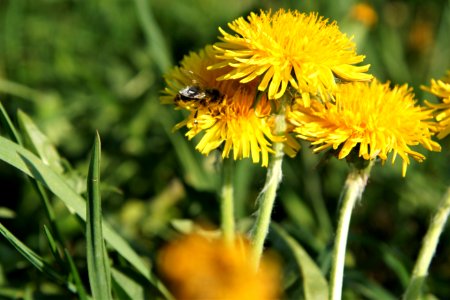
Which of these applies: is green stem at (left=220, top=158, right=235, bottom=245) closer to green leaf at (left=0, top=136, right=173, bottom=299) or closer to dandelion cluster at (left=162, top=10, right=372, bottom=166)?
dandelion cluster at (left=162, top=10, right=372, bottom=166)

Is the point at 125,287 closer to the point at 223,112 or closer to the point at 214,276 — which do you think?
the point at 223,112

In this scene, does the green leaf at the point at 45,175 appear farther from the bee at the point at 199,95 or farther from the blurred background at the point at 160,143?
the bee at the point at 199,95

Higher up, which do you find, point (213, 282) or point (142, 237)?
point (213, 282)

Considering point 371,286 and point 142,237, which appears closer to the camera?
point 371,286

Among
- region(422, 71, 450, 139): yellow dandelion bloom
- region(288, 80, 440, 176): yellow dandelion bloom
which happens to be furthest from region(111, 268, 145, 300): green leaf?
region(422, 71, 450, 139): yellow dandelion bloom

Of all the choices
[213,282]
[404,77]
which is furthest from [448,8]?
[213,282]

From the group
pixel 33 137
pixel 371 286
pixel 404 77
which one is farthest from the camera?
pixel 404 77

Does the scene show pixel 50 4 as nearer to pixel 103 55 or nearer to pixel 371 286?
pixel 103 55
